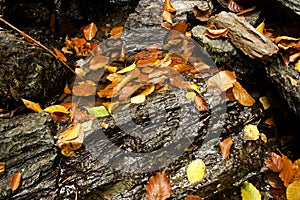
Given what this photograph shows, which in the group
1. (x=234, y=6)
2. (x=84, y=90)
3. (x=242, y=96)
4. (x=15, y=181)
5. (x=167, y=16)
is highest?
(x=234, y=6)

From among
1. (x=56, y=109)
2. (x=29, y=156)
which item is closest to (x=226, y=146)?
(x=56, y=109)

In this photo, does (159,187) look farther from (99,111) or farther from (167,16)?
(167,16)

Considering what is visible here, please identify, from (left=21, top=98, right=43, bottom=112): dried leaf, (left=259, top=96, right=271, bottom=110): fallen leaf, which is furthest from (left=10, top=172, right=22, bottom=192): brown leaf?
(left=259, top=96, right=271, bottom=110): fallen leaf

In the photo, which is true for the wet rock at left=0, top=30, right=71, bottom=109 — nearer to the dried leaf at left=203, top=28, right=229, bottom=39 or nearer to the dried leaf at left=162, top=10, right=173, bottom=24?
the dried leaf at left=162, top=10, right=173, bottom=24

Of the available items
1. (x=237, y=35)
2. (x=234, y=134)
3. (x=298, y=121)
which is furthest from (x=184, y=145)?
(x=237, y=35)

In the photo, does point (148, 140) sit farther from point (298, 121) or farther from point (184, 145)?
point (298, 121)

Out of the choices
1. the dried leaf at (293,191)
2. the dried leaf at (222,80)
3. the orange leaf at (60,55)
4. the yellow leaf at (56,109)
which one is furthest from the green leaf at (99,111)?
the dried leaf at (293,191)

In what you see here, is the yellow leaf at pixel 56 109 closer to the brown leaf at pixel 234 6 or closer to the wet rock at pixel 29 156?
the wet rock at pixel 29 156
